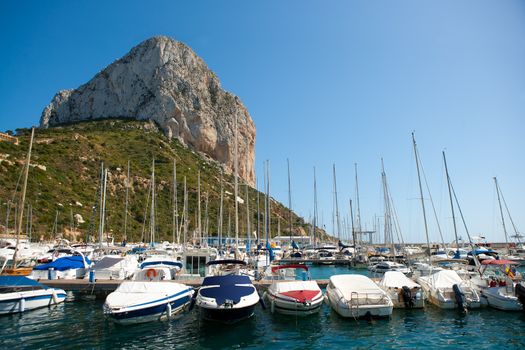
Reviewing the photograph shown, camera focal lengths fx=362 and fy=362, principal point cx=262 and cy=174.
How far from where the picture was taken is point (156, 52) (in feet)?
400

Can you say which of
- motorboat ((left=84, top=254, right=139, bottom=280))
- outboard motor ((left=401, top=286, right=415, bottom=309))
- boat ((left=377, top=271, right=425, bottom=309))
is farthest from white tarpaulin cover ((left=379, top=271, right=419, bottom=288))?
motorboat ((left=84, top=254, right=139, bottom=280))

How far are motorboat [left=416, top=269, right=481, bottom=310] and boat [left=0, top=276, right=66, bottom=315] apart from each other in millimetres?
22034

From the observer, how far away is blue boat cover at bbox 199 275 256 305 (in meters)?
16.7

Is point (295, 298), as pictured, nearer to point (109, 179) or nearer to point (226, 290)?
point (226, 290)

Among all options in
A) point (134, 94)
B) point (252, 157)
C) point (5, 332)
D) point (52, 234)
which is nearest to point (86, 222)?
point (52, 234)

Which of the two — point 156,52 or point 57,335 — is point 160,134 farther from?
point 57,335

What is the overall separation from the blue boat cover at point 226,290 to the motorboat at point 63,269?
45.9 ft

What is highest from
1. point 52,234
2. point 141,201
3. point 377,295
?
point 141,201

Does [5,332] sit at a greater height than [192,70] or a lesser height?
lesser

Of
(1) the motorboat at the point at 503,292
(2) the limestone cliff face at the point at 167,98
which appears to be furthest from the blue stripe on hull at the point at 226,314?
(2) the limestone cliff face at the point at 167,98

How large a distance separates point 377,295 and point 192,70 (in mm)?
120048

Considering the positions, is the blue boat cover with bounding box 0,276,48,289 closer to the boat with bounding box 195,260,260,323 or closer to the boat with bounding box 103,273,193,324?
the boat with bounding box 103,273,193,324

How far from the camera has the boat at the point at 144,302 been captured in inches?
639

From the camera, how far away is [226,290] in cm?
1736
